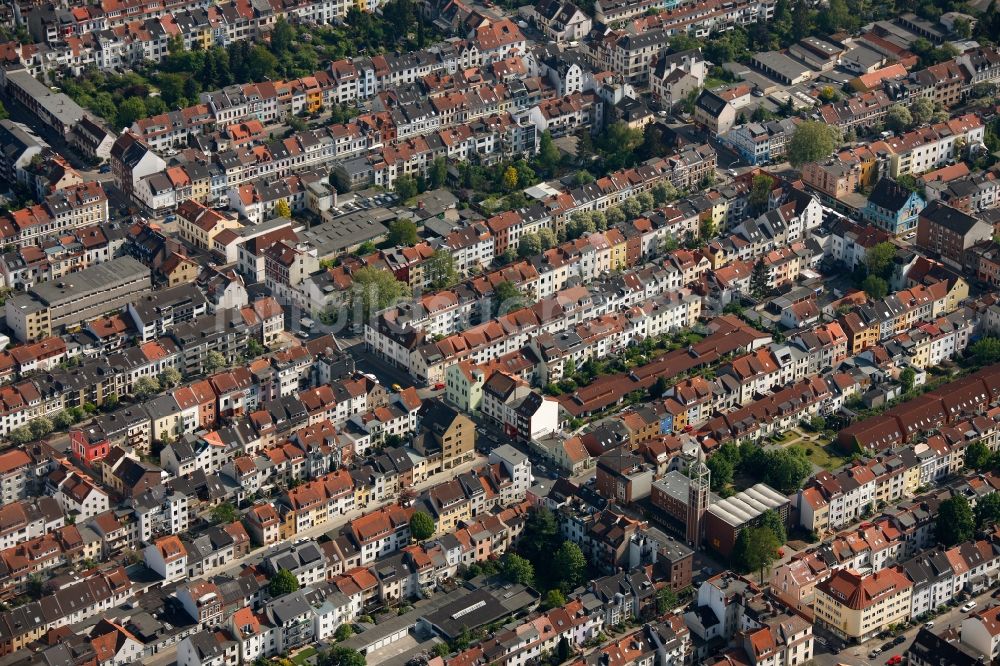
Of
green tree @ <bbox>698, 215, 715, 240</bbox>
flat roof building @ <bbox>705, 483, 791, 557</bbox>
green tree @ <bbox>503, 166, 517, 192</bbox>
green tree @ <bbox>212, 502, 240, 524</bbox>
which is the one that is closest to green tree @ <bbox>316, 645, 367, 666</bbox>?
green tree @ <bbox>212, 502, 240, 524</bbox>

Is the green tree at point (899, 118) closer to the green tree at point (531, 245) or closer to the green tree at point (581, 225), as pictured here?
the green tree at point (581, 225)

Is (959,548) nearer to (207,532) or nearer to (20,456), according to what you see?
(207,532)

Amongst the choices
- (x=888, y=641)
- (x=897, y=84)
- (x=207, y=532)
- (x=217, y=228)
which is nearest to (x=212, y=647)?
(x=207, y=532)

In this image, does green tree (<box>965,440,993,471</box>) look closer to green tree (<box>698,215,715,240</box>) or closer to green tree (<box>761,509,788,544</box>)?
green tree (<box>761,509,788,544</box>)

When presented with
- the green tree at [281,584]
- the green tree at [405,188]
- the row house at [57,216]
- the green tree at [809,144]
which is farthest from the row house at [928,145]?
the green tree at [281,584]

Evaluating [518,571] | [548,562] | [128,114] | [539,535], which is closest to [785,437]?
[539,535]

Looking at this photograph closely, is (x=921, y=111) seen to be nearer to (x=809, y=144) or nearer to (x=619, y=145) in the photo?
(x=809, y=144)
